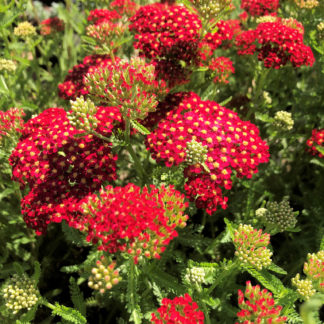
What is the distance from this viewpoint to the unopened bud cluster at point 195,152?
2717 millimetres

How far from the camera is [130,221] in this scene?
2141mm

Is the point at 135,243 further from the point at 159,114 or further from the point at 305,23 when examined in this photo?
the point at 305,23

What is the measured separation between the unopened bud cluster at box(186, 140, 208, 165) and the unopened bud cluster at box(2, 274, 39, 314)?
5.78 feet

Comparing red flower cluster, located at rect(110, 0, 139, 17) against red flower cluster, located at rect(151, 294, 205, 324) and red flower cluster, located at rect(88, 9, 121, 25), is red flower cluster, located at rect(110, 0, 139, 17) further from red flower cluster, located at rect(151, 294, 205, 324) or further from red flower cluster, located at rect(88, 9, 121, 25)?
red flower cluster, located at rect(151, 294, 205, 324)

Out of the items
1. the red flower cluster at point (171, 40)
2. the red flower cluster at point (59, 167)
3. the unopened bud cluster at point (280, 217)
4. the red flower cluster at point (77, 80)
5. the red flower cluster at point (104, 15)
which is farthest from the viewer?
the red flower cluster at point (104, 15)

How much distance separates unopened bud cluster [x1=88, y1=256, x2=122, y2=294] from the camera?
2.09 metres

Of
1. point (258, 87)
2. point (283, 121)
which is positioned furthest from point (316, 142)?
point (258, 87)

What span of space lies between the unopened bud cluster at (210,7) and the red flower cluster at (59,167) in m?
1.32

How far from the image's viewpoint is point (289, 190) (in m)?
4.41

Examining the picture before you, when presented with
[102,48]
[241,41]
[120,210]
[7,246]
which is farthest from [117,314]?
[241,41]

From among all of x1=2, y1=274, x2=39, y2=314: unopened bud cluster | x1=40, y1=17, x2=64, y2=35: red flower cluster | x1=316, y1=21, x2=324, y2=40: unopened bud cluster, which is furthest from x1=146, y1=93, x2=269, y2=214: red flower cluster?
x1=40, y1=17, x2=64, y2=35: red flower cluster

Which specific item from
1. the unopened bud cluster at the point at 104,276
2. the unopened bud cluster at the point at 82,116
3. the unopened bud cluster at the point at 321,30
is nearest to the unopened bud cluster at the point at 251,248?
the unopened bud cluster at the point at 104,276

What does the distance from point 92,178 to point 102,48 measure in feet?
5.46

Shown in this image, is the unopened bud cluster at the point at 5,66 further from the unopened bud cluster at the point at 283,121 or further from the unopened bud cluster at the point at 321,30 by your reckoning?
the unopened bud cluster at the point at 321,30
